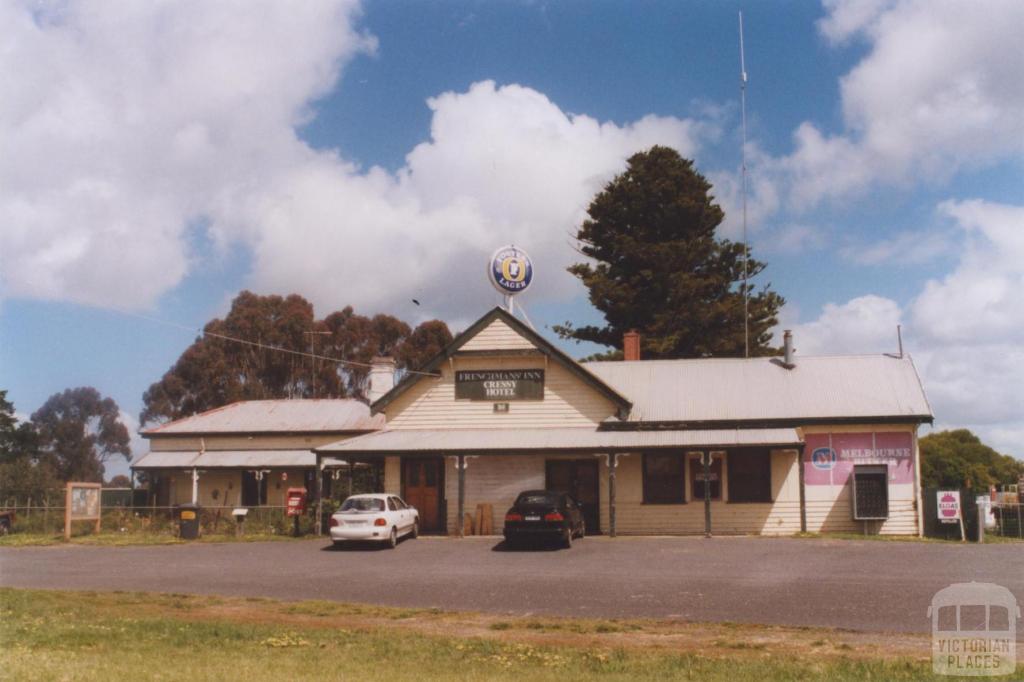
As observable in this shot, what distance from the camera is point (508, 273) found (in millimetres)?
33406

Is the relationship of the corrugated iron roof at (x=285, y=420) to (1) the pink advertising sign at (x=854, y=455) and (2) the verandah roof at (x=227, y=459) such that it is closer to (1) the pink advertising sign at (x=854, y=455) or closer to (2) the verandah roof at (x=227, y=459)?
(2) the verandah roof at (x=227, y=459)

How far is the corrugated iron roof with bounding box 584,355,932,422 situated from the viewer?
101ft

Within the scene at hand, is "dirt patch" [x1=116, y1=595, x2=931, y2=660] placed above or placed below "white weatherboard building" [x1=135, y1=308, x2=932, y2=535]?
below

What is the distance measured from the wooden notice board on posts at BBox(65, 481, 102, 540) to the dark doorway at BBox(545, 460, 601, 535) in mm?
14848

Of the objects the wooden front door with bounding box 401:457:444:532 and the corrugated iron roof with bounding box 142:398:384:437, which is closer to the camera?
the wooden front door with bounding box 401:457:444:532

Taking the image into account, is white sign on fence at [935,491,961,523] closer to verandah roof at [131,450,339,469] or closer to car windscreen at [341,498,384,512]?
car windscreen at [341,498,384,512]

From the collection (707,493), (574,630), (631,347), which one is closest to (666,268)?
(631,347)

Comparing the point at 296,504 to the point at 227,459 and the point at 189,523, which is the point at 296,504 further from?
the point at 227,459

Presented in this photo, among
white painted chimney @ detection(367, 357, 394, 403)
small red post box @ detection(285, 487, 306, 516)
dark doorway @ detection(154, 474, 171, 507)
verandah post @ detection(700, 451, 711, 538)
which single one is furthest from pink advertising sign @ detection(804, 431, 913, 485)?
dark doorway @ detection(154, 474, 171, 507)

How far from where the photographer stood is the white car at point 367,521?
2491 centimetres

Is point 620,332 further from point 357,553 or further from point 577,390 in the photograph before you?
point 357,553

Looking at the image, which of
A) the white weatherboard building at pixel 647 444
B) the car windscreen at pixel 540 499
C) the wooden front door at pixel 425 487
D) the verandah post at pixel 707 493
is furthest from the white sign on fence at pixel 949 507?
the wooden front door at pixel 425 487

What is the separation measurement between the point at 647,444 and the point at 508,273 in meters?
8.42

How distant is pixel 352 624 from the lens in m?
14.0
